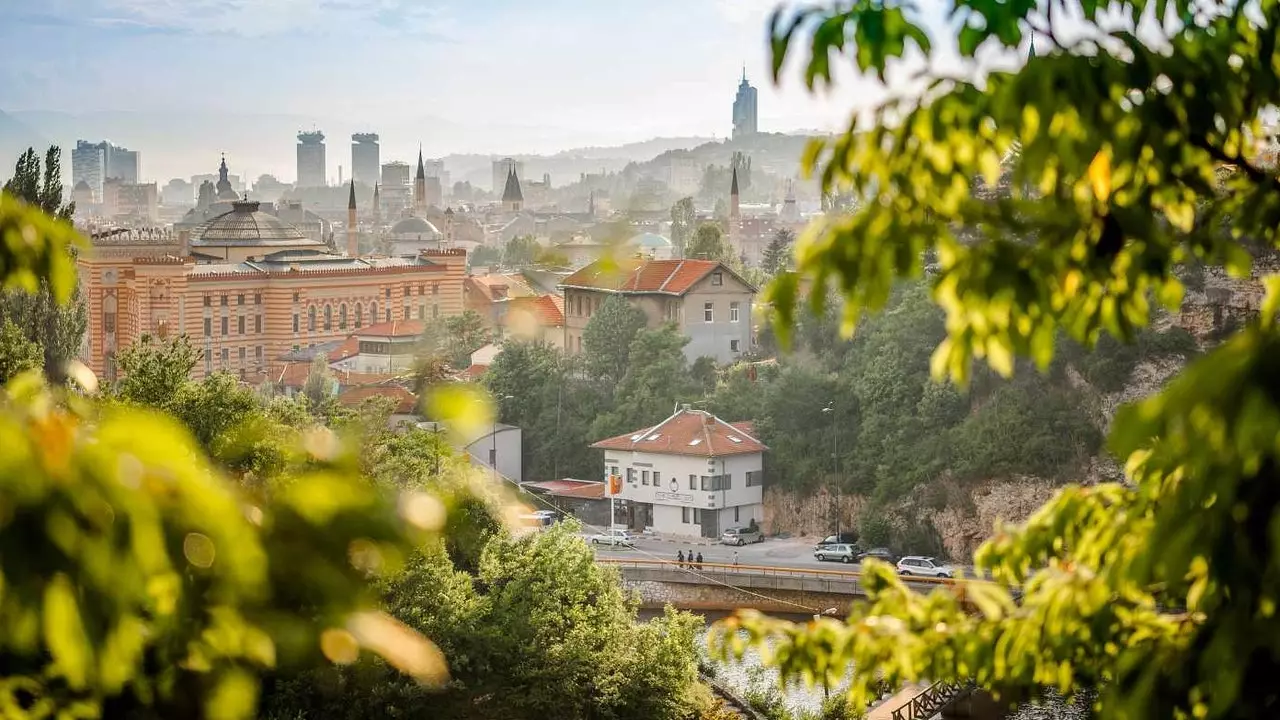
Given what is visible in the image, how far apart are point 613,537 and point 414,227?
127ft

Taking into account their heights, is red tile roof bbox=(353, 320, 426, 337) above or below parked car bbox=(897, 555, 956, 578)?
above

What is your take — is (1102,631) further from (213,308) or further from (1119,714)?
(213,308)

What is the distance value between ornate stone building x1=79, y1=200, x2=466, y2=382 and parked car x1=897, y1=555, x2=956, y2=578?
51.3ft

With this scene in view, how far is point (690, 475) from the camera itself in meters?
23.6

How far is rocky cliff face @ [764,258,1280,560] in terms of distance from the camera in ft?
72.8

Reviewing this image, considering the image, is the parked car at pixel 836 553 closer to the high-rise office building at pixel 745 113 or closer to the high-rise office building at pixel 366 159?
the high-rise office building at pixel 745 113

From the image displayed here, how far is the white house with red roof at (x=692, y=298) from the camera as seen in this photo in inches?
1153

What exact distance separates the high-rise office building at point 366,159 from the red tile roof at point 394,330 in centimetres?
9334

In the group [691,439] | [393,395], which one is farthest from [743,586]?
[393,395]

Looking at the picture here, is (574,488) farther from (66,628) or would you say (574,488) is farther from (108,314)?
(66,628)

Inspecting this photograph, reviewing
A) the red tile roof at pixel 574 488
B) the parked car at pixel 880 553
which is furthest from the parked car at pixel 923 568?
the red tile roof at pixel 574 488

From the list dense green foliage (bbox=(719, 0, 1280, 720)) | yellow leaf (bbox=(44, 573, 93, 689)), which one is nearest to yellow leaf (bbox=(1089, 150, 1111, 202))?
dense green foliage (bbox=(719, 0, 1280, 720))

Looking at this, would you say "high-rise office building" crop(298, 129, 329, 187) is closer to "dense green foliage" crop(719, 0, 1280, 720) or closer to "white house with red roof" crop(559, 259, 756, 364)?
"white house with red roof" crop(559, 259, 756, 364)

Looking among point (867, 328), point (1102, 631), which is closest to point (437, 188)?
point (867, 328)
